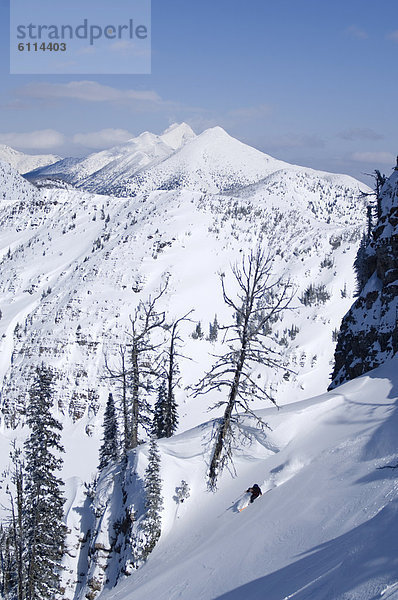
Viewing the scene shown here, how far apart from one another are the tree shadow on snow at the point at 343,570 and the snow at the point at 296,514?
2 cm

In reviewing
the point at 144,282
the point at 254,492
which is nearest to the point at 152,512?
the point at 254,492

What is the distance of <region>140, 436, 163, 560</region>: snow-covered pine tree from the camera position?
13398 millimetres

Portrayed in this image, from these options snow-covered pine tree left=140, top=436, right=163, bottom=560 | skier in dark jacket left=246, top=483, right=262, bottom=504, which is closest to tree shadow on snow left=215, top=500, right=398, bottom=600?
skier in dark jacket left=246, top=483, right=262, bottom=504

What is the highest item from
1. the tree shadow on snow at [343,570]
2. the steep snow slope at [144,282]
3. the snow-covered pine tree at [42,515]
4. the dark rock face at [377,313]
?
the steep snow slope at [144,282]

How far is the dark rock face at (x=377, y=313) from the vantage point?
75.6ft

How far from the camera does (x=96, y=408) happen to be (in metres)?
72.6

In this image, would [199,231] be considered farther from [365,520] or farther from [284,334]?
[365,520]

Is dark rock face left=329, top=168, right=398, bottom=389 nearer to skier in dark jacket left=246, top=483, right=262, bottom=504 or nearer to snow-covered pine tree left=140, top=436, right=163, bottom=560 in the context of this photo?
skier in dark jacket left=246, top=483, right=262, bottom=504

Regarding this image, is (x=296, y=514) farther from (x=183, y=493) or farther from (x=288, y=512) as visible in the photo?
(x=183, y=493)

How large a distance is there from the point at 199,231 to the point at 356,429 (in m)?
108

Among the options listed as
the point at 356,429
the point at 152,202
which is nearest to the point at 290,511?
the point at 356,429

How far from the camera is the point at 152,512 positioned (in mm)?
13625

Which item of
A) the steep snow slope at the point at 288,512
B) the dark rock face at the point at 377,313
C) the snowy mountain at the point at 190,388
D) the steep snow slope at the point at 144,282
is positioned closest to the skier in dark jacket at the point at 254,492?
the steep snow slope at the point at 288,512

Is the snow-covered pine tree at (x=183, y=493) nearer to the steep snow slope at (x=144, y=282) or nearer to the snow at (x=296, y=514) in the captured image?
the snow at (x=296, y=514)
